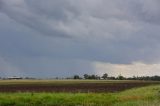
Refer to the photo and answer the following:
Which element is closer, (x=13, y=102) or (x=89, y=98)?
(x=13, y=102)

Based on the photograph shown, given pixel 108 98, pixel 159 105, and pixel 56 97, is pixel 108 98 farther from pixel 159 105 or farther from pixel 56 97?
pixel 159 105

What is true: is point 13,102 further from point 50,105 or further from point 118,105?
point 118,105

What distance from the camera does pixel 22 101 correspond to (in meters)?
55.6

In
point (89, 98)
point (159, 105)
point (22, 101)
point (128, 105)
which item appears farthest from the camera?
point (89, 98)

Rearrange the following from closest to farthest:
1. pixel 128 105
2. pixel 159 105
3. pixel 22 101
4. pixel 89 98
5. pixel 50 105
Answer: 1. pixel 159 105
2. pixel 128 105
3. pixel 50 105
4. pixel 22 101
5. pixel 89 98

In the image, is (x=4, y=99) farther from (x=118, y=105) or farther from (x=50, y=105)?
(x=118, y=105)

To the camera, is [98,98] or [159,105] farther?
[98,98]

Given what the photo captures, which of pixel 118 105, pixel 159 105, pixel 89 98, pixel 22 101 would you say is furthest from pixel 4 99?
pixel 159 105

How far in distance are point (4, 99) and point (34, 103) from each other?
5.25 meters

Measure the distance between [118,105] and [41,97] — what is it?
15997 millimetres

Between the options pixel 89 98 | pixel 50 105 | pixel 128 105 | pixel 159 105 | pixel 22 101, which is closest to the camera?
pixel 159 105

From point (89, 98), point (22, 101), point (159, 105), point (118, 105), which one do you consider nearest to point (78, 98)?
point (89, 98)

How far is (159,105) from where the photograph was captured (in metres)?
34.5

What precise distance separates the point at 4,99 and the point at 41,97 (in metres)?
4.78
